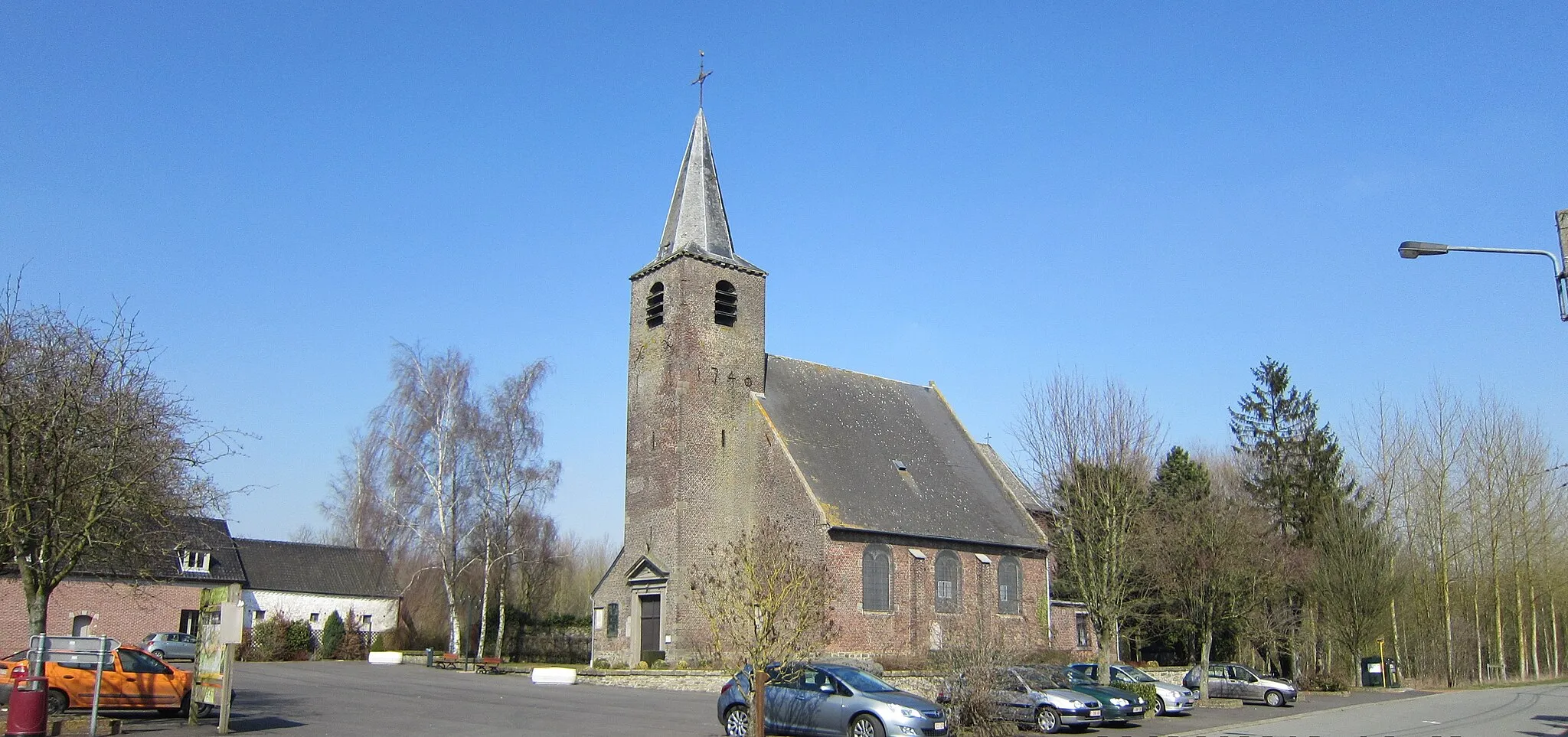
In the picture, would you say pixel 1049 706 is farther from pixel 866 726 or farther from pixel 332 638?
pixel 332 638

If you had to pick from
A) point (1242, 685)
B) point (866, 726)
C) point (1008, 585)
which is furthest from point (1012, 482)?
point (866, 726)

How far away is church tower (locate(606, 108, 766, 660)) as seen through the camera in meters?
35.2

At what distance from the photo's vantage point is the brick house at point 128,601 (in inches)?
1517

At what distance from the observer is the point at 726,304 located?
37281 mm

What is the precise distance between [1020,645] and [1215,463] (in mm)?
38176

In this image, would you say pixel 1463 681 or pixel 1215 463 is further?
pixel 1215 463

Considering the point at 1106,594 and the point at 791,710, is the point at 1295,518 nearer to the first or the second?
the point at 1106,594

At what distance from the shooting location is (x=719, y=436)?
36.2 meters

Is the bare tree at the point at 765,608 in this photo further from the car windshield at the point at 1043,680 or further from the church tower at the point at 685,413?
the church tower at the point at 685,413

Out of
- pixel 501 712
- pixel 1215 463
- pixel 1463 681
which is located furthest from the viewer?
pixel 1215 463

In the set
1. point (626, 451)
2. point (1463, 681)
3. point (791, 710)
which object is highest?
point (626, 451)

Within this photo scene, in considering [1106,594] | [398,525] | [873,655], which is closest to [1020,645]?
[873,655]

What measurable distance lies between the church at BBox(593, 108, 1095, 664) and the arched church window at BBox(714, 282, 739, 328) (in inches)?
1.9

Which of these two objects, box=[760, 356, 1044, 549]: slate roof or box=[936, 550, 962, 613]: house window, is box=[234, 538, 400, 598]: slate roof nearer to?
box=[760, 356, 1044, 549]: slate roof
